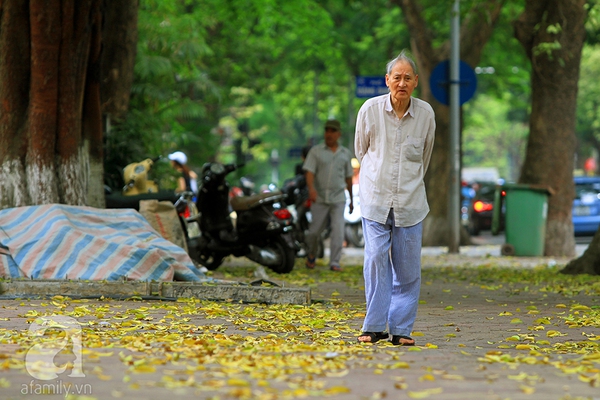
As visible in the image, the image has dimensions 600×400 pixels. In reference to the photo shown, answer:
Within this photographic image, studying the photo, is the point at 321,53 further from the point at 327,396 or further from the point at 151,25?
the point at 327,396

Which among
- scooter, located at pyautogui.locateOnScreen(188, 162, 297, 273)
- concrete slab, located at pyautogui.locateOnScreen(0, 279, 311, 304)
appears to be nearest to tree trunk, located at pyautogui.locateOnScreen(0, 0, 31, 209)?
concrete slab, located at pyautogui.locateOnScreen(0, 279, 311, 304)

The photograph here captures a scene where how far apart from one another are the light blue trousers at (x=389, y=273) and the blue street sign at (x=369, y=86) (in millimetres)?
13123

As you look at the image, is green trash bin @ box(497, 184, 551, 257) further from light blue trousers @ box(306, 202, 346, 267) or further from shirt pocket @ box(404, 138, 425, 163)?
shirt pocket @ box(404, 138, 425, 163)

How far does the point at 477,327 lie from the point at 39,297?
393 cm

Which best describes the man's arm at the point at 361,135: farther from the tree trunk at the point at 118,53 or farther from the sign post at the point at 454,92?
the sign post at the point at 454,92

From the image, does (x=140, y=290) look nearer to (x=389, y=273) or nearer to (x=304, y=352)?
(x=389, y=273)

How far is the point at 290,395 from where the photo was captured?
5230 mm

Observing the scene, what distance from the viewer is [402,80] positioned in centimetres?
746

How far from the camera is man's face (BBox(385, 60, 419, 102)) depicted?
7.45m

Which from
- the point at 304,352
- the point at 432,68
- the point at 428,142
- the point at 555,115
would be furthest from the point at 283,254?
the point at 432,68

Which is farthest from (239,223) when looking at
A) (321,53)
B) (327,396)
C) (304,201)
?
(321,53)

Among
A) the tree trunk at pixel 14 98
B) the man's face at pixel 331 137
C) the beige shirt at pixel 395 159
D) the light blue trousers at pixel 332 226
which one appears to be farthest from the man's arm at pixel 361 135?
the man's face at pixel 331 137

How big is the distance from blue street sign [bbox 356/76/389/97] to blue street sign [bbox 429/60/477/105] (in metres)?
1.02

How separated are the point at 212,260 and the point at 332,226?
170cm
